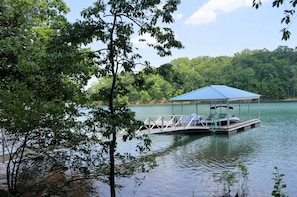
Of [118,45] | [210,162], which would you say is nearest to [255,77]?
[210,162]

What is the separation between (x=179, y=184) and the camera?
24.6ft

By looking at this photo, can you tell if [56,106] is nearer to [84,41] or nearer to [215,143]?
[84,41]

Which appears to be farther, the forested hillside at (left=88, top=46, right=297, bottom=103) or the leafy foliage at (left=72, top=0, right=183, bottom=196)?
the forested hillside at (left=88, top=46, right=297, bottom=103)

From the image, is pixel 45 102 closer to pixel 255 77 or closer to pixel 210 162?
pixel 210 162

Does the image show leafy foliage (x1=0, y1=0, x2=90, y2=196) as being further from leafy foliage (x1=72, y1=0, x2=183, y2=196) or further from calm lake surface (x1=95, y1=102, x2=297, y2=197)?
calm lake surface (x1=95, y1=102, x2=297, y2=197)

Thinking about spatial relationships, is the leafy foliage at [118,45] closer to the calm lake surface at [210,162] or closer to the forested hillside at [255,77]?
the calm lake surface at [210,162]

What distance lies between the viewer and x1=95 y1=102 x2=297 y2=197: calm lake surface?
7.05 metres

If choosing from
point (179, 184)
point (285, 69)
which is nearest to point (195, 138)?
point (179, 184)

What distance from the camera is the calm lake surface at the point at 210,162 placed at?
278 inches

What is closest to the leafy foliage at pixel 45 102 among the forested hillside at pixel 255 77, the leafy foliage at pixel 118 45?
the leafy foliage at pixel 118 45

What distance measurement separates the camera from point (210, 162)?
9781 mm

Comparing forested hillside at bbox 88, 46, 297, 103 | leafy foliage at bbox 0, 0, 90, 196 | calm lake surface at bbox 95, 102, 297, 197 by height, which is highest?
forested hillside at bbox 88, 46, 297, 103

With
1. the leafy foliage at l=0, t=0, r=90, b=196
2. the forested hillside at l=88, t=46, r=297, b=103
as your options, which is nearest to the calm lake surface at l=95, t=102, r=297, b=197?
the leafy foliage at l=0, t=0, r=90, b=196

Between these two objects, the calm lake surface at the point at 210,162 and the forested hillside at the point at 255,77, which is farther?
the forested hillside at the point at 255,77
